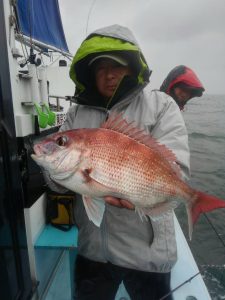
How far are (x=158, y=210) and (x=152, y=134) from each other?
1.62 feet

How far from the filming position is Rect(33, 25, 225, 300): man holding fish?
148 cm

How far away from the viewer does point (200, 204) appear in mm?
1607

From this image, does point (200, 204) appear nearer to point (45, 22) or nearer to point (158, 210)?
point (158, 210)

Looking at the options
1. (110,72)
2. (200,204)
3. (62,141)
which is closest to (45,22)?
(110,72)

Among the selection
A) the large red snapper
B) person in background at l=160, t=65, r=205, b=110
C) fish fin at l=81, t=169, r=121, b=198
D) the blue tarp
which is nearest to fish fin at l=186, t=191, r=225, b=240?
the large red snapper

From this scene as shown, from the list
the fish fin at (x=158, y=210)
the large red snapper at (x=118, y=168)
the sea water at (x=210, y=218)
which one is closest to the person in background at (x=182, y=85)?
the sea water at (x=210, y=218)

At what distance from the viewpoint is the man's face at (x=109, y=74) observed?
1.97 meters

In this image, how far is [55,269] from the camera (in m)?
3.21

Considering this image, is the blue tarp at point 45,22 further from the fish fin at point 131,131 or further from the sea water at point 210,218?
the fish fin at point 131,131

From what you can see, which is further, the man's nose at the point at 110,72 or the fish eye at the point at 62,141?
the man's nose at the point at 110,72

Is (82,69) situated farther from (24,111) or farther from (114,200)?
(114,200)

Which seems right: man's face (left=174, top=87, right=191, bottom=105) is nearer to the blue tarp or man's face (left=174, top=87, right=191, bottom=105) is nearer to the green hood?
the green hood

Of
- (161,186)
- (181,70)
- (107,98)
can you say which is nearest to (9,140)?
(107,98)

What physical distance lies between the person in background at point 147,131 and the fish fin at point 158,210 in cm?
7
